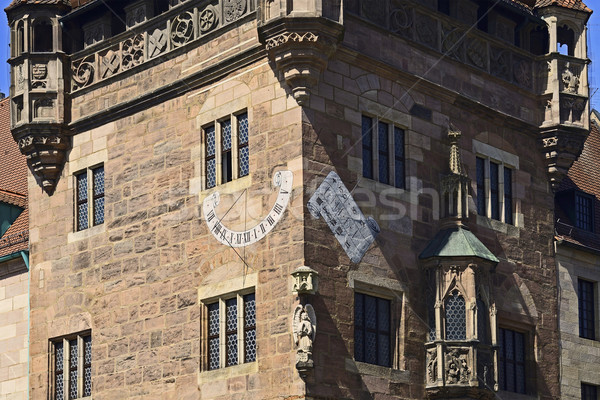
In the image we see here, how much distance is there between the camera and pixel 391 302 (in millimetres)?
31625

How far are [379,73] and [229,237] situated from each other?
4.93 metres

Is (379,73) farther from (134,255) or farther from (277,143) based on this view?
(134,255)

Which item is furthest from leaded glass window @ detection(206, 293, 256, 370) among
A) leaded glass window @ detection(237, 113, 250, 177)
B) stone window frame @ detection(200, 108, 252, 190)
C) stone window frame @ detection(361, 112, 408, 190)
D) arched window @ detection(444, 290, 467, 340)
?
arched window @ detection(444, 290, 467, 340)

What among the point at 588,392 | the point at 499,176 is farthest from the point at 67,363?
the point at 588,392

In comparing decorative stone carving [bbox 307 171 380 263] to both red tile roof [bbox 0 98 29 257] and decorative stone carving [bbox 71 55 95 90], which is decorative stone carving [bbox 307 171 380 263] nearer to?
decorative stone carving [bbox 71 55 95 90]

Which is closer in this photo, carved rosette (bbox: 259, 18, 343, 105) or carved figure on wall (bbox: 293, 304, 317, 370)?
carved figure on wall (bbox: 293, 304, 317, 370)

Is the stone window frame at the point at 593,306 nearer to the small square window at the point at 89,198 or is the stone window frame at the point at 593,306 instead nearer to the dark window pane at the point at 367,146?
the dark window pane at the point at 367,146

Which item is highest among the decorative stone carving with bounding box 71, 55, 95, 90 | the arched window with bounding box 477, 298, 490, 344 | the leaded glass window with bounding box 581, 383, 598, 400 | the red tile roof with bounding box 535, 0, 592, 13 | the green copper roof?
the red tile roof with bounding box 535, 0, 592, 13

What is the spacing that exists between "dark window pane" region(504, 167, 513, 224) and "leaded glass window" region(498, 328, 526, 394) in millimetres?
2696

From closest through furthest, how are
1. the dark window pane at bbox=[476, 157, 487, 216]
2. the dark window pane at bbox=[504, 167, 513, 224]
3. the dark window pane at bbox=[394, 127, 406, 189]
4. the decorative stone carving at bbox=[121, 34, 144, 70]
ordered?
the dark window pane at bbox=[394, 127, 406, 189]
the dark window pane at bbox=[476, 157, 487, 216]
the decorative stone carving at bbox=[121, 34, 144, 70]
the dark window pane at bbox=[504, 167, 513, 224]

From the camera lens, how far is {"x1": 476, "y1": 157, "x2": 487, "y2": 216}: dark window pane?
34.3 m

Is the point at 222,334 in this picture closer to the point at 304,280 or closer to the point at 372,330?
the point at 304,280

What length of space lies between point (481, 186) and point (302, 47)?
250 inches

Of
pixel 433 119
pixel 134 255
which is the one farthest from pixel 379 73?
pixel 134 255
